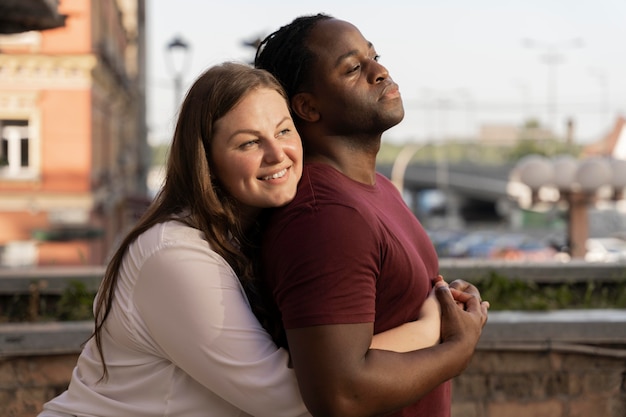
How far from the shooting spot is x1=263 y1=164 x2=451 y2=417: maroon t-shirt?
2.18m

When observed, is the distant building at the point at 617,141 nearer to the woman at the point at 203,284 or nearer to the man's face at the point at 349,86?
the man's face at the point at 349,86

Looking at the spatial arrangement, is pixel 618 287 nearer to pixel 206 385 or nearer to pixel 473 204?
pixel 206 385

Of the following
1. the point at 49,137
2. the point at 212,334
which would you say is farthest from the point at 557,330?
the point at 49,137

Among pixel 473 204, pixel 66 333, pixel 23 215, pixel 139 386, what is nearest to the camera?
pixel 139 386

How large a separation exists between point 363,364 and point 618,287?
4.83 m

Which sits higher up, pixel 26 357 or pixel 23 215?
pixel 26 357

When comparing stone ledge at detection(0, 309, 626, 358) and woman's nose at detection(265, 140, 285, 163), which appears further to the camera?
stone ledge at detection(0, 309, 626, 358)

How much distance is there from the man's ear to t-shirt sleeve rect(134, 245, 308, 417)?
0.51 meters

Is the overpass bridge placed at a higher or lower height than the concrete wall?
lower

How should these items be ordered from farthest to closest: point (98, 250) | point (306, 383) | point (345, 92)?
point (98, 250) < point (345, 92) < point (306, 383)

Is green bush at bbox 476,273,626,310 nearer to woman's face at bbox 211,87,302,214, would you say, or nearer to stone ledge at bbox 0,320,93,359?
stone ledge at bbox 0,320,93,359

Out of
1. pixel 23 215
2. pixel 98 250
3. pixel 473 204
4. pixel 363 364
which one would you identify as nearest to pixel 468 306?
pixel 363 364

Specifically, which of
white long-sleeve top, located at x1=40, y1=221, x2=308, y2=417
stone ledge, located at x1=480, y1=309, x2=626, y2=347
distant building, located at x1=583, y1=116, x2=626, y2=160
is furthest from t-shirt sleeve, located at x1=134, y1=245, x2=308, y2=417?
distant building, located at x1=583, y1=116, x2=626, y2=160

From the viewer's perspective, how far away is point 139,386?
2.37m
